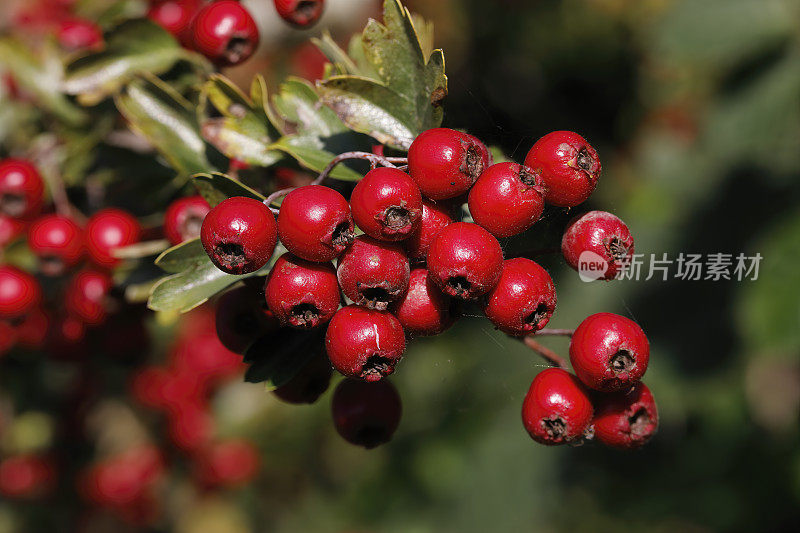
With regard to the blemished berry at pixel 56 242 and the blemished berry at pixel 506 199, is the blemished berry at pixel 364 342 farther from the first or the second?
the blemished berry at pixel 56 242

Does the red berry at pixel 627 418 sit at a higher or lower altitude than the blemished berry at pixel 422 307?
higher

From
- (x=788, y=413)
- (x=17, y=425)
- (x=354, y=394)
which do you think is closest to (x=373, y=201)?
(x=354, y=394)

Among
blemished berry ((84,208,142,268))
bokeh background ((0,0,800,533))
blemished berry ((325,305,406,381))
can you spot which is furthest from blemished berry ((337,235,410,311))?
bokeh background ((0,0,800,533))

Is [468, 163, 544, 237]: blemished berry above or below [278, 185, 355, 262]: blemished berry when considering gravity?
above

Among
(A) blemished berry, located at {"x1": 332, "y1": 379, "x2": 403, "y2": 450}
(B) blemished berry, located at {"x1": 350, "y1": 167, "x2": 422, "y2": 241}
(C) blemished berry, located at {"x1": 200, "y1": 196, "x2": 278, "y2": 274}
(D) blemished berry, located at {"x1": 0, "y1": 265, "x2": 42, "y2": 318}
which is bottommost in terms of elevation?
(D) blemished berry, located at {"x1": 0, "y1": 265, "x2": 42, "y2": 318}

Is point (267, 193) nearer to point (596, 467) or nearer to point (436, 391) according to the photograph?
point (436, 391)

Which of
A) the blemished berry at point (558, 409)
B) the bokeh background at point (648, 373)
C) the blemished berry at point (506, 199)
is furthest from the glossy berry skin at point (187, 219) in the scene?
the bokeh background at point (648, 373)

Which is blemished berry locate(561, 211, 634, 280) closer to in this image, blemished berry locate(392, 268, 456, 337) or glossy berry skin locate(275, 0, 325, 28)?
blemished berry locate(392, 268, 456, 337)
